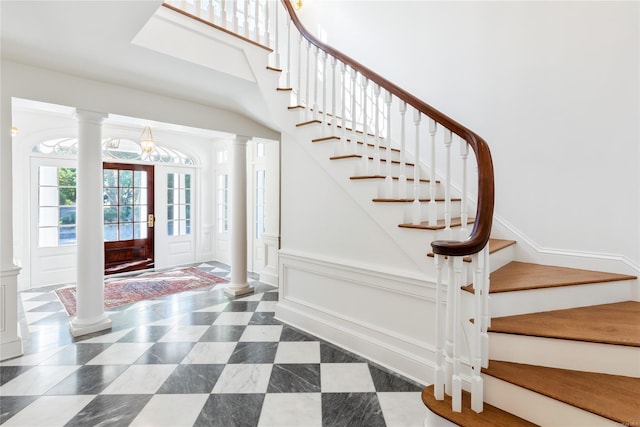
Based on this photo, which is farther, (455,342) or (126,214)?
(126,214)

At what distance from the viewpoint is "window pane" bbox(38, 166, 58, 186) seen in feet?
14.3

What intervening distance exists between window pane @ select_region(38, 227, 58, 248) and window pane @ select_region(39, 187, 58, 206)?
37 cm

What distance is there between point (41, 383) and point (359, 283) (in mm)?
2268

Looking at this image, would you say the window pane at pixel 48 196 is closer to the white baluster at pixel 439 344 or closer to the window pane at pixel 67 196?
the window pane at pixel 67 196

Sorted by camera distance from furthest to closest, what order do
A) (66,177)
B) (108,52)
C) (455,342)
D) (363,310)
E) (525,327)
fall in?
(66,177)
(363,310)
(108,52)
(525,327)
(455,342)

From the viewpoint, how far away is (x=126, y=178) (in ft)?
17.1

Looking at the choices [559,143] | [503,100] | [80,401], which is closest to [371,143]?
[503,100]

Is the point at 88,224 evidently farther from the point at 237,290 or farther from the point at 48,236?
the point at 48,236

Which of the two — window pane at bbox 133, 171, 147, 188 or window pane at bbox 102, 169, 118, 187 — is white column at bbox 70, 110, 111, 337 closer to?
window pane at bbox 102, 169, 118, 187

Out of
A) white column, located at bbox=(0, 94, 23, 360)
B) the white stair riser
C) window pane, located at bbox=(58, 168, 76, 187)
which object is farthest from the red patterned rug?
the white stair riser

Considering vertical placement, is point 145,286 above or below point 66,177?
below

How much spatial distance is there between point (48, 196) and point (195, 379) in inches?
164

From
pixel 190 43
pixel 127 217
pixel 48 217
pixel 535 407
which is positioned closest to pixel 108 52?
pixel 190 43

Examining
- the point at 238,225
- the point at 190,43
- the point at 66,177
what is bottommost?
the point at 238,225
